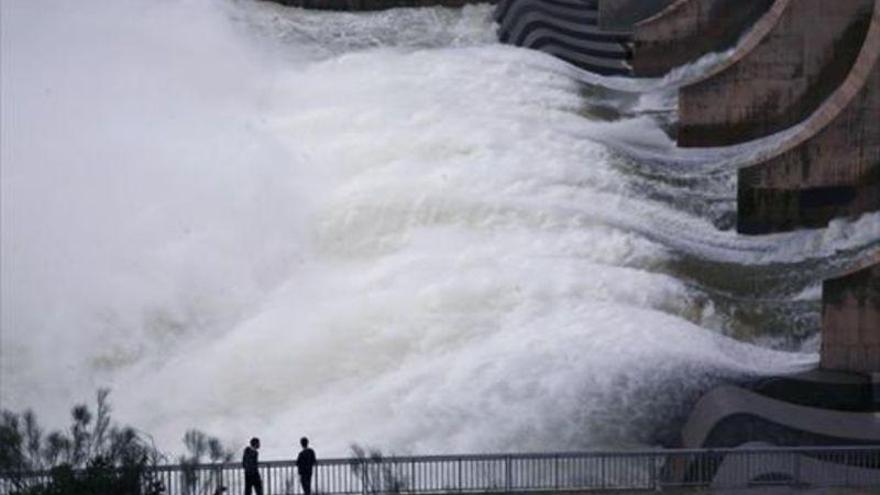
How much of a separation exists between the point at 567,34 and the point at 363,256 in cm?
884

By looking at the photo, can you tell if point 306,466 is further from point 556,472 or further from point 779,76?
point 779,76

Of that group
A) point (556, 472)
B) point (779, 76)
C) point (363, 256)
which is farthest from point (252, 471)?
point (779, 76)

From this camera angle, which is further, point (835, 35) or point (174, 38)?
point (174, 38)

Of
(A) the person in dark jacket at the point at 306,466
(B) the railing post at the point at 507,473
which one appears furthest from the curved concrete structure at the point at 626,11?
(A) the person in dark jacket at the point at 306,466

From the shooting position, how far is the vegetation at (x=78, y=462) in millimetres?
10797

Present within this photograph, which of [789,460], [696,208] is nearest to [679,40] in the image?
[696,208]

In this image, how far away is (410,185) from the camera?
65.5 ft

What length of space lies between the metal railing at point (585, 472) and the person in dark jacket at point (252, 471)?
12 cm

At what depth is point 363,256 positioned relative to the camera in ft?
61.3

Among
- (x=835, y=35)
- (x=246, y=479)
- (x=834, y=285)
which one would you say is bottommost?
(x=246, y=479)

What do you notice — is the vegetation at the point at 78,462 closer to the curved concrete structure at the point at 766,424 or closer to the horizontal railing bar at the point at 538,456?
the horizontal railing bar at the point at 538,456

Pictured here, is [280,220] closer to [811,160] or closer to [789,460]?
[811,160]

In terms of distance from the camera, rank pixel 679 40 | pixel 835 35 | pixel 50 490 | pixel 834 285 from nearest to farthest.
Answer: pixel 50 490 → pixel 834 285 → pixel 835 35 → pixel 679 40

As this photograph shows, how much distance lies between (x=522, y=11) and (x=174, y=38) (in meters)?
5.53
